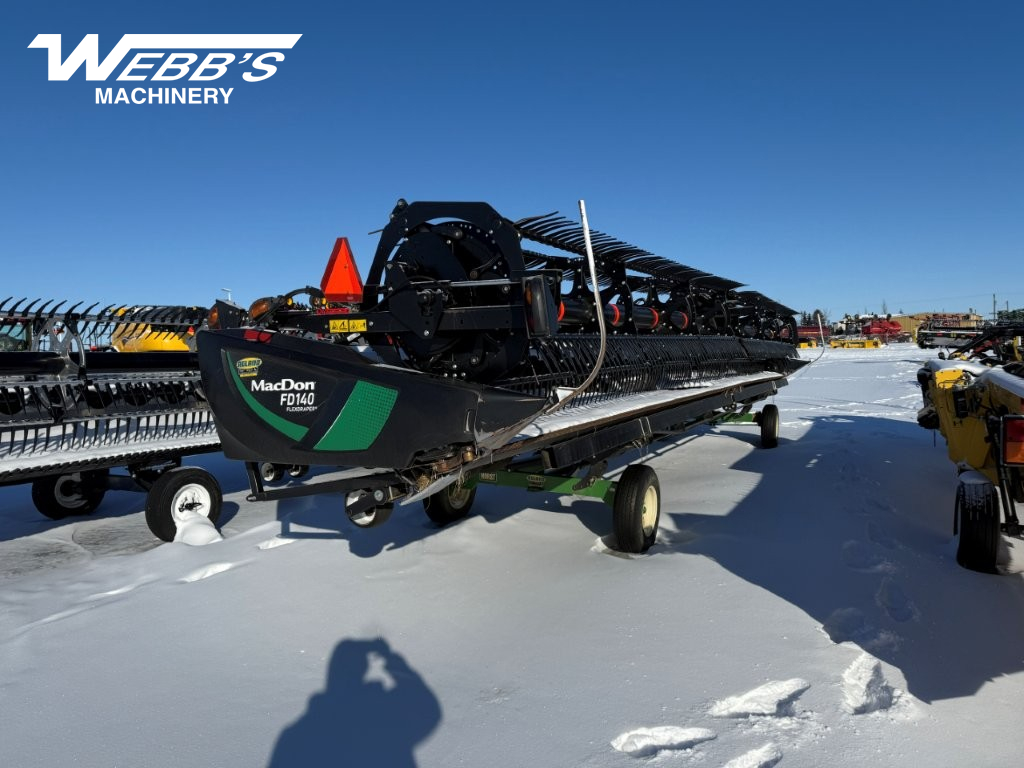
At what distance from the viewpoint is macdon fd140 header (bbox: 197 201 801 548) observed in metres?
3.05

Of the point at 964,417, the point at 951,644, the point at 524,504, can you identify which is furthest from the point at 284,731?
the point at 964,417

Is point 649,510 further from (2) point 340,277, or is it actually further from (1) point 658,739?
(2) point 340,277

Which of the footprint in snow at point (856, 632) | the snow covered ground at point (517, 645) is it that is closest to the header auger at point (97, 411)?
the snow covered ground at point (517, 645)

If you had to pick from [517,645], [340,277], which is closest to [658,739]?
[517,645]

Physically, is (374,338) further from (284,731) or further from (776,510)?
(776,510)

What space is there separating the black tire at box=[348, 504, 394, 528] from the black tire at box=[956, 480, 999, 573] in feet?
11.4

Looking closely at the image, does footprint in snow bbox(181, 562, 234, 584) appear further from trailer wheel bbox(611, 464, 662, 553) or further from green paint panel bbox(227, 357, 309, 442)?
trailer wheel bbox(611, 464, 662, 553)

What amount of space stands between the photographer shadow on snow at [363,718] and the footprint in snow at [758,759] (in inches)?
42.6

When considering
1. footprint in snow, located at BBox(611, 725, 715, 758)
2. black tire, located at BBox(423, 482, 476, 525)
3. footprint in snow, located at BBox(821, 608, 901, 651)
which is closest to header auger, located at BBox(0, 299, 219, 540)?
black tire, located at BBox(423, 482, 476, 525)

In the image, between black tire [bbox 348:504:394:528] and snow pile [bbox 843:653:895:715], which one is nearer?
snow pile [bbox 843:653:895:715]

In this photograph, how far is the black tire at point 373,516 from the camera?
336 cm

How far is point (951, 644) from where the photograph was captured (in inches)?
118

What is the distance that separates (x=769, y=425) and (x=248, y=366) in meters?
7.66

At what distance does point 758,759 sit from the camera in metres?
2.17
